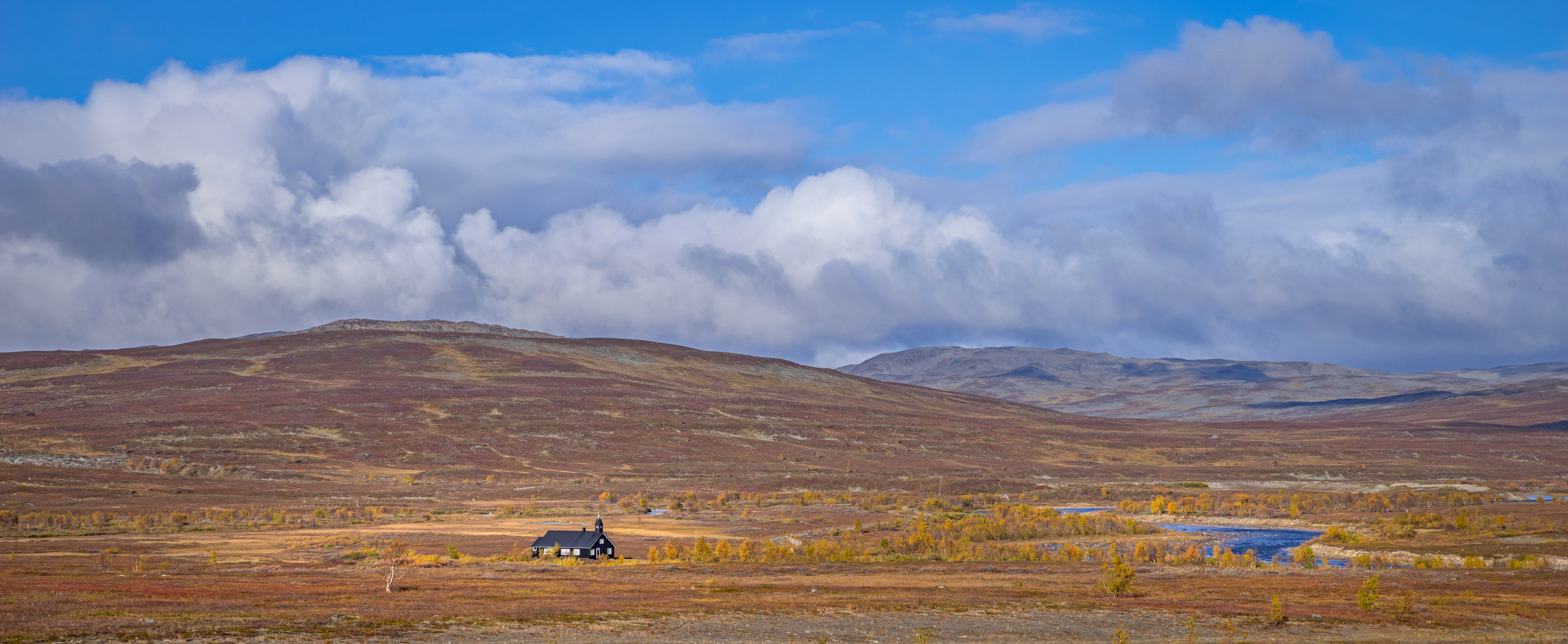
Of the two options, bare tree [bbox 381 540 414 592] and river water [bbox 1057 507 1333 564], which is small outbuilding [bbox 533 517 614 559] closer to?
bare tree [bbox 381 540 414 592]

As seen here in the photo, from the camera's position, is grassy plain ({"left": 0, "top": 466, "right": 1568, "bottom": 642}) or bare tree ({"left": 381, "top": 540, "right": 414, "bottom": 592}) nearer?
grassy plain ({"left": 0, "top": 466, "right": 1568, "bottom": 642})

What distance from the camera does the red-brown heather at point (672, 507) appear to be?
91.5 ft

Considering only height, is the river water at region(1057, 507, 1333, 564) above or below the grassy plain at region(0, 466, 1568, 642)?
below

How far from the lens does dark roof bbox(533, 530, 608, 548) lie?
4647cm

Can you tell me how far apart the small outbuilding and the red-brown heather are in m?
1.76

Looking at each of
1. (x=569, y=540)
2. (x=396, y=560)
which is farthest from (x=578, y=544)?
(x=396, y=560)

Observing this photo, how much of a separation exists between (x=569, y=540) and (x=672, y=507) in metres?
34.5

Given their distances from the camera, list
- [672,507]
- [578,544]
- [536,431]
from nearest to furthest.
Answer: [578,544], [672,507], [536,431]

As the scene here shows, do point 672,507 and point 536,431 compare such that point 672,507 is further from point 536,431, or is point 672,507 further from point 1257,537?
point 536,431

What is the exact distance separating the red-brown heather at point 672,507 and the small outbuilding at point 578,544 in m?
1.76

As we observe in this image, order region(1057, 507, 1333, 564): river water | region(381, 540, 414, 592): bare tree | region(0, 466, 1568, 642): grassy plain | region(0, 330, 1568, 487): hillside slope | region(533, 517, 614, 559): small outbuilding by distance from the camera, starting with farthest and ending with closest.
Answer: region(0, 330, 1568, 487): hillside slope
region(1057, 507, 1333, 564): river water
region(533, 517, 614, 559): small outbuilding
region(381, 540, 414, 592): bare tree
region(0, 466, 1568, 642): grassy plain

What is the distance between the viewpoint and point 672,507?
81188 mm

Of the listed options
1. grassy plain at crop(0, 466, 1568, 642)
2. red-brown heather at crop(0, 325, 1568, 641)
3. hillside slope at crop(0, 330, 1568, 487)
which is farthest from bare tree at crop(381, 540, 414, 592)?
hillside slope at crop(0, 330, 1568, 487)

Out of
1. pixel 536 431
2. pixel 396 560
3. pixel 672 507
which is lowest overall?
pixel 672 507
